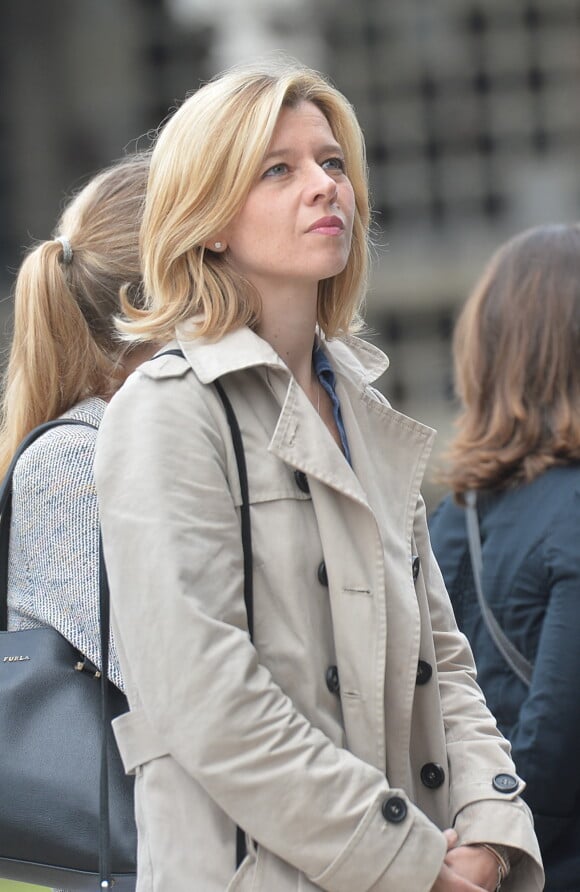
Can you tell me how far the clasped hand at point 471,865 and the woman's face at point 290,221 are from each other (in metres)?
0.86

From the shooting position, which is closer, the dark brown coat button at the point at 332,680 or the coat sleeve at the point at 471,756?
the dark brown coat button at the point at 332,680

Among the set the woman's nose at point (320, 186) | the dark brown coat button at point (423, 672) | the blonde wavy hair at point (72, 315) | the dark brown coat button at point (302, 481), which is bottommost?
the dark brown coat button at point (423, 672)

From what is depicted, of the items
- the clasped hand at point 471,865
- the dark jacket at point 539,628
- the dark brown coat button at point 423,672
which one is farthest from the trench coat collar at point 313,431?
the dark jacket at point 539,628

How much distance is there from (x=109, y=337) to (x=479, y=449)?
0.96 meters

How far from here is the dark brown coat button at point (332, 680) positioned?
1.92 meters

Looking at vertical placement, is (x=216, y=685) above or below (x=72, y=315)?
below

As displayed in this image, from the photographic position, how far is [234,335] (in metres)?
2.00

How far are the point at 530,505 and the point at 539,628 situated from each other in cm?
27

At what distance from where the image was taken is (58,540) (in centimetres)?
222

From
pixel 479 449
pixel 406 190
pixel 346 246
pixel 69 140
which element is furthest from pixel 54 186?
pixel 346 246

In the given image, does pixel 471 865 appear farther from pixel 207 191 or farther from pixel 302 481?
pixel 207 191

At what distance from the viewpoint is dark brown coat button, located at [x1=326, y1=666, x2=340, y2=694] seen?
192 cm

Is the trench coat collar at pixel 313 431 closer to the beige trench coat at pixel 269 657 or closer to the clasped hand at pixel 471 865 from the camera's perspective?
the beige trench coat at pixel 269 657

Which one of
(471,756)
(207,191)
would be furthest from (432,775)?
(207,191)
